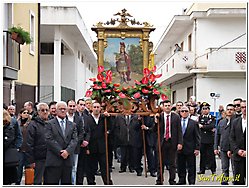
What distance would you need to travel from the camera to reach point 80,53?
3809cm

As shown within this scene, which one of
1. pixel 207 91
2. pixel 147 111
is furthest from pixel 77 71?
pixel 147 111

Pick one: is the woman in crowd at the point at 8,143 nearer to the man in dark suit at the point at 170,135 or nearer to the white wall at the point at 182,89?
the man in dark suit at the point at 170,135

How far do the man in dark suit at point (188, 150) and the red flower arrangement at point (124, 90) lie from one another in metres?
0.74

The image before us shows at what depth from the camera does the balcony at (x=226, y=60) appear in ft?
87.1

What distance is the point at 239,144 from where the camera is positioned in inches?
365

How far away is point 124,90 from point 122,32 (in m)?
10.0

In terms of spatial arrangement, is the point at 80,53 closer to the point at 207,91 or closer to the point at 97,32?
the point at 207,91

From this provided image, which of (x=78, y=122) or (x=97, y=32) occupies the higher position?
(x=97, y=32)

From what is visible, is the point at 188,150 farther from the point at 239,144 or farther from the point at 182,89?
the point at 182,89

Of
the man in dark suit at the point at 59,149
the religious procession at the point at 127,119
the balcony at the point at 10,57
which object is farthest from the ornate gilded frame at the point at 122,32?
the man in dark suit at the point at 59,149

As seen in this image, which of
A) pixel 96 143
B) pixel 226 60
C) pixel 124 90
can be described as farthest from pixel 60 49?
pixel 96 143

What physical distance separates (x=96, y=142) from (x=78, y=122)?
758 mm

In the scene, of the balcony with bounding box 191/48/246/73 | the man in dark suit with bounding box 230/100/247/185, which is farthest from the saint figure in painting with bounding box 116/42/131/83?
the man in dark suit with bounding box 230/100/247/185

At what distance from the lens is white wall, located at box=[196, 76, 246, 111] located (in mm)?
27609
